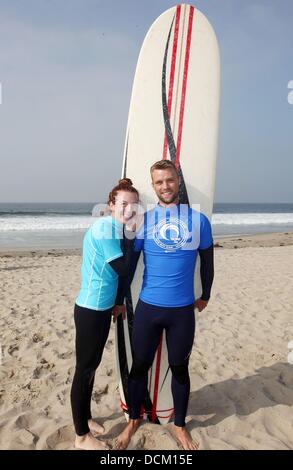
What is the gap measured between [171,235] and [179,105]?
1295 millimetres

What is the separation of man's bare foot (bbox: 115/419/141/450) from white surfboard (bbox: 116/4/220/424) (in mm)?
1532

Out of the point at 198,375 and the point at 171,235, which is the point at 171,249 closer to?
the point at 171,235

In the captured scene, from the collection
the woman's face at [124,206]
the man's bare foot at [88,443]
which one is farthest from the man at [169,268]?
the man's bare foot at [88,443]

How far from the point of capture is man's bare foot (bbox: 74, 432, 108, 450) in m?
2.14

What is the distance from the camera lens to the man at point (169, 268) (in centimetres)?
204

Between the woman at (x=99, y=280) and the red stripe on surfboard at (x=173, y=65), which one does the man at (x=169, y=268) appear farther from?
the red stripe on surfboard at (x=173, y=65)

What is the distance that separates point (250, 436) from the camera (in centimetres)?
232

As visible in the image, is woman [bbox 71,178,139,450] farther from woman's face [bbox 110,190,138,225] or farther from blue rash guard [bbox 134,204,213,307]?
blue rash guard [bbox 134,204,213,307]

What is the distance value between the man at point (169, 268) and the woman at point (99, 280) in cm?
16

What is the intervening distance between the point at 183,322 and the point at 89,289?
57 cm

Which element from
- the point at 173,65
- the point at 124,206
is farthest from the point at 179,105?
the point at 124,206

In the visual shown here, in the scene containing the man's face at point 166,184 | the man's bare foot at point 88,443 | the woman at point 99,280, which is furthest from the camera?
the man's bare foot at point 88,443
